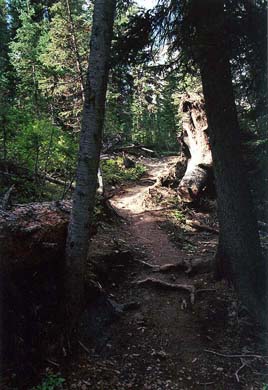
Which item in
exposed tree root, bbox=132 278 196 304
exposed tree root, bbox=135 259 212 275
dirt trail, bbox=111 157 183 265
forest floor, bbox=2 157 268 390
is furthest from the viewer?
dirt trail, bbox=111 157 183 265

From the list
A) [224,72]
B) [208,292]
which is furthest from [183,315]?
[224,72]

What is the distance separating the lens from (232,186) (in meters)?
6.53

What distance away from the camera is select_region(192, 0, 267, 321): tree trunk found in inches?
251

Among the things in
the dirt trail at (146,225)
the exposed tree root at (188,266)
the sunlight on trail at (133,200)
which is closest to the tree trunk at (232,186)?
the exposed tree root at (188,266)

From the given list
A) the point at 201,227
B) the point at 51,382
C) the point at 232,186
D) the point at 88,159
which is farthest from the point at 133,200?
the point at 51,382

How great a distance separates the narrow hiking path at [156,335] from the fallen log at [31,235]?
1.53 metres

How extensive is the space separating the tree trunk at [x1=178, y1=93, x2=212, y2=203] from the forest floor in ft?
15.2

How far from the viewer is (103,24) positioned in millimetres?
5070

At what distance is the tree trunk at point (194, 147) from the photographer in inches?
541

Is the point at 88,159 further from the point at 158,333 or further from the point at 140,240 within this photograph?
the point at 140,240

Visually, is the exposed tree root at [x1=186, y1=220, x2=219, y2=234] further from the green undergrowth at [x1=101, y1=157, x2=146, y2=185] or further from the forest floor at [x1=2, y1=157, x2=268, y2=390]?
the green undergrowth at [x1=101, y1=157, x2=146, y2=185]

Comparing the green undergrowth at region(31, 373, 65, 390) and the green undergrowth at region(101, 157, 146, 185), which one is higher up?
the green undergrowth at region(101, 157, 146, 185)

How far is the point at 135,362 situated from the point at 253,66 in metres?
5.50

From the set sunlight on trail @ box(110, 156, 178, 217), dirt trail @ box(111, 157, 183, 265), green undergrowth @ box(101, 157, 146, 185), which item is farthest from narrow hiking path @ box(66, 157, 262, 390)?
green undergrowth @ box(101, 157, 146, 185)
